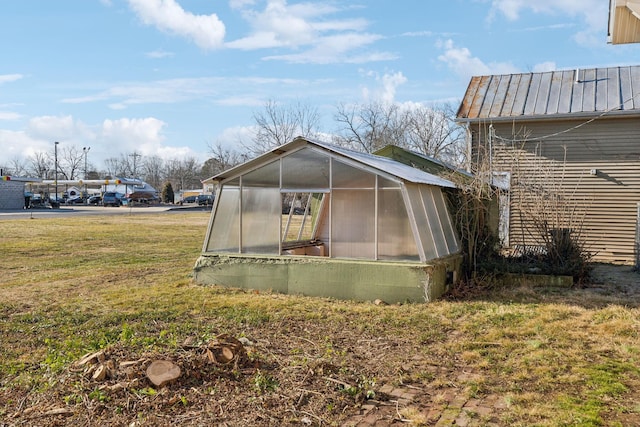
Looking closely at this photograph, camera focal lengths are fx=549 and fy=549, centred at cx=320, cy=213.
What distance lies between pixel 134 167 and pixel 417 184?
97111 millimetres

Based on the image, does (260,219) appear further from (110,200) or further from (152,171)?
(152,171)

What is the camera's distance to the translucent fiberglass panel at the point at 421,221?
941 centimetres

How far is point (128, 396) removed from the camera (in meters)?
4.73

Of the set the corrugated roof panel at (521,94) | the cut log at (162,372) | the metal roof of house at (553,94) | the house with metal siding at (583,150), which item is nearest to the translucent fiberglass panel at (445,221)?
the house with metal siding at (583,150)

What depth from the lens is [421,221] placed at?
9.65 meters

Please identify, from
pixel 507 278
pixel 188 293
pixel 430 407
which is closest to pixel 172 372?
pixel 430 407

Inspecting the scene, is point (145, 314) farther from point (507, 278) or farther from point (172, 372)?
point (507, 278)

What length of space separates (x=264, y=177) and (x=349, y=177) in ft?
5.65

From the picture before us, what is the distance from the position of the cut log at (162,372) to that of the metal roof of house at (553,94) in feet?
40.8

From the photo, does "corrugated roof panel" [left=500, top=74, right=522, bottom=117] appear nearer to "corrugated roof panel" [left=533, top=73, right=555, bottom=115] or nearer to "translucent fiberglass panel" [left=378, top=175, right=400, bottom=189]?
"corrugated roof panel" [left=533, top=73, right=555, bottom=115]

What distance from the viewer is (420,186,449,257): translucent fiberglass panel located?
10.1 m

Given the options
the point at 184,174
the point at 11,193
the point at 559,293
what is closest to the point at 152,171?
the point at 184,174

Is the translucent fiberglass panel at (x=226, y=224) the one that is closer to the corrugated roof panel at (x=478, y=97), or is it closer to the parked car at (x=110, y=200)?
the corrugated roof panel at (x=478, y=97)

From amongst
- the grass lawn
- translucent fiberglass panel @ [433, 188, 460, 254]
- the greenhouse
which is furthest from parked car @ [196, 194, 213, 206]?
translucent fiberglass panel @ [433, 188, 460, 254]
